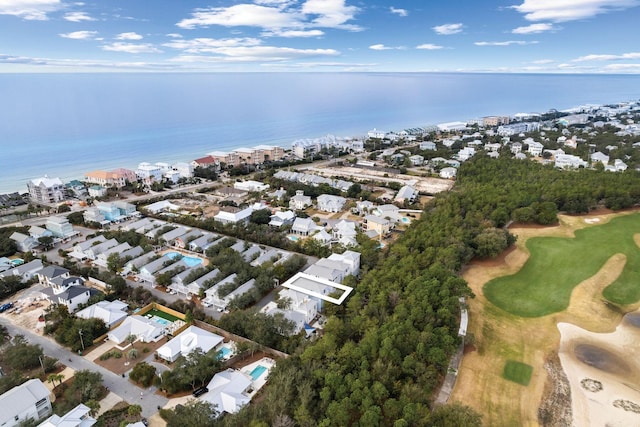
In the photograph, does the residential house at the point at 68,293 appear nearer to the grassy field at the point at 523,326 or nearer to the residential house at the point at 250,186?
the grassy field at the point at 523,326

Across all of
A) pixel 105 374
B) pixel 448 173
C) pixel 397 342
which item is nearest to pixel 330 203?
pixel 448 173

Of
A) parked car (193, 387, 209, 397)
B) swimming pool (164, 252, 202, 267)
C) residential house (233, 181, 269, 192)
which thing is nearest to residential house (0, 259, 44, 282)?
swimming pool (164, 252, 202, 267)

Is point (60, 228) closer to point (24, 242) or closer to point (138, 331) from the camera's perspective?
point (24, 242)

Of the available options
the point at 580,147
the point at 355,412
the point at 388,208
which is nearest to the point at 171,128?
the point at 388,208

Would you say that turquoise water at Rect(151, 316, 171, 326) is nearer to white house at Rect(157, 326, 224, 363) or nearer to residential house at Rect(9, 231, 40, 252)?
white house at Rect(157, 326, 224, 363)

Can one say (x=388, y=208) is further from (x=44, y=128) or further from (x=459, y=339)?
(x=44, y=128)

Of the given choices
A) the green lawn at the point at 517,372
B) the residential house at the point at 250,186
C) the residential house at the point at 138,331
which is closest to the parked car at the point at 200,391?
the residential house at the point at 138,331
